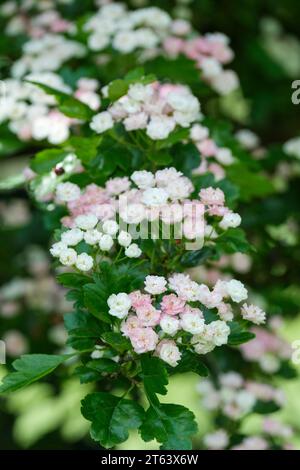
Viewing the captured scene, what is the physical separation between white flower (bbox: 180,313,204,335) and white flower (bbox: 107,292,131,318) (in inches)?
3.9

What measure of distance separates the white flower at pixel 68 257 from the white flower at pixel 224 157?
73cm

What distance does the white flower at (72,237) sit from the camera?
4.79 ft

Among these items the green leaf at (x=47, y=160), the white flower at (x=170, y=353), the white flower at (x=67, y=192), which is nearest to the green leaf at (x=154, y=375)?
the white flower at (x=170, y=353)

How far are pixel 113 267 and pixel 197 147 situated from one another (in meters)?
0.61

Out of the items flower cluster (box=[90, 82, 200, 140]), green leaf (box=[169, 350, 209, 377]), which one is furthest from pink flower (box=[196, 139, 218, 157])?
green leaf (box=[169, 350, 209, 377])

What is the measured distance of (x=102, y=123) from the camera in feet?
5.83

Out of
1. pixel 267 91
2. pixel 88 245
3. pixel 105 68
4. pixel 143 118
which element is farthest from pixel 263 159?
pixel 88 245

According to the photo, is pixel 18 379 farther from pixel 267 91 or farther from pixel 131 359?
pixel 267 91

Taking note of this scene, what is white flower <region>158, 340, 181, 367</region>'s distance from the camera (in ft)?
4.40

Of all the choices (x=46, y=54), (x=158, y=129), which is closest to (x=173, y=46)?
(x=46, y=54)

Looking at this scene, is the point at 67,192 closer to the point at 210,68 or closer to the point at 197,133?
the point at 197,133

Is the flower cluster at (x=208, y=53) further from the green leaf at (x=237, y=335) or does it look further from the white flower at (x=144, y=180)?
the green leaf at (x=237, y=335)

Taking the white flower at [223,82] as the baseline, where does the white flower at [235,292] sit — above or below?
below

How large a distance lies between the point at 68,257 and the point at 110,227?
0.34ft
